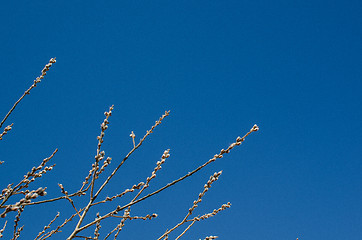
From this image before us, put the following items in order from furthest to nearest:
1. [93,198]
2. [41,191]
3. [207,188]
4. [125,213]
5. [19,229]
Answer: [19,229], [125,213], [207,188], [93,198], [41,191]

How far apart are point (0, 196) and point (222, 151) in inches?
90.2

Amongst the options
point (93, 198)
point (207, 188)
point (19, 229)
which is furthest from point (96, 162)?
point (19, 229)

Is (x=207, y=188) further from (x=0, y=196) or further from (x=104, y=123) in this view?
(x=0, y=196)

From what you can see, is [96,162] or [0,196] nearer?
[96,162]

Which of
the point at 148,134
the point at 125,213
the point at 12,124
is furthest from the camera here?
the point at 125,213

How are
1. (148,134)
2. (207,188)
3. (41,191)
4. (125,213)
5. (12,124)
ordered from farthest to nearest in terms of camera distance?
1. (125,213)
2. (12,124)
3. (207,188)
4. (148,134)
5. (41,191)

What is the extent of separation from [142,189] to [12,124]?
187cm

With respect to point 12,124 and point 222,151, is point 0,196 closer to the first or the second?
point 12,124

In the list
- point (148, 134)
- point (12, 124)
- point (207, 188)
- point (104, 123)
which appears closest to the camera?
point (104, 123)

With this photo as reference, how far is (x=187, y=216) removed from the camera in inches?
111

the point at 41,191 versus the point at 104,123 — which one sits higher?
the point at 104,123

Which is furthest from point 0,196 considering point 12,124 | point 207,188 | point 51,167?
point 207,188

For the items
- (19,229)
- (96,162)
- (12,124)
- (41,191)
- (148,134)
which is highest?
(12,124)

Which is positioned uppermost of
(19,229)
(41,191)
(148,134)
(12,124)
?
(12,124)
